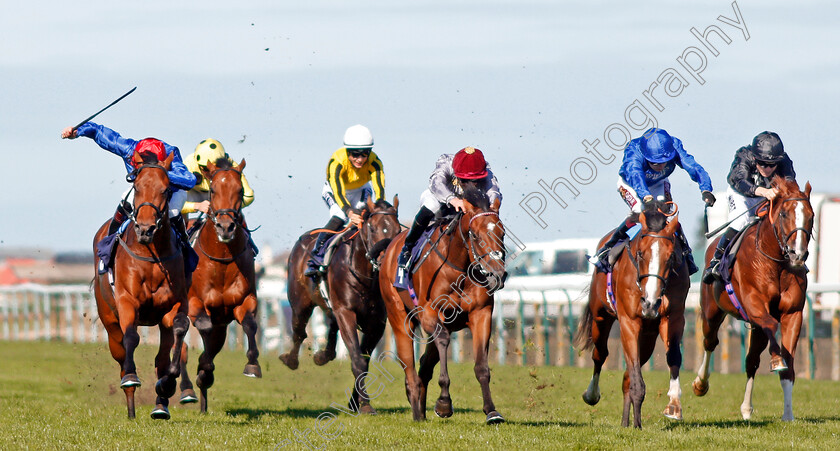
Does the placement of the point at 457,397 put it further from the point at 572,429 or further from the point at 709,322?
the point at 572,429

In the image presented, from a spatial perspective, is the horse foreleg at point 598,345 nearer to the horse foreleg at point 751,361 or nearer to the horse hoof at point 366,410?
the horse foreleg at point 751,361

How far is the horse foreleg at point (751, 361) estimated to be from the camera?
11.2m

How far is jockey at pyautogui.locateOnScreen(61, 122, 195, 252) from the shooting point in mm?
9945

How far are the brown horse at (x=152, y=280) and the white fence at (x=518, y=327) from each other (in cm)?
479

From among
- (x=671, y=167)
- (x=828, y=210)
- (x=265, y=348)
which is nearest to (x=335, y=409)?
(x=671, y=167)

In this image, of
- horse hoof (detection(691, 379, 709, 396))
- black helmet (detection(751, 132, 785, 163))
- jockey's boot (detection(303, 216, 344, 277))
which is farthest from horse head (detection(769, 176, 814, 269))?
jockey's boot (detection(303, 216, 344, 277))

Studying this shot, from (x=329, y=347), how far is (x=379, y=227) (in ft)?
6.26

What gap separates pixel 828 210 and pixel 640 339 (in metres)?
15.2

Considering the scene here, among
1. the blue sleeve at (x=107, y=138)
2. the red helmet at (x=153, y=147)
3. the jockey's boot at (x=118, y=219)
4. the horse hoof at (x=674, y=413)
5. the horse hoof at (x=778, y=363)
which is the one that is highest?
the blue sleeve at (x=107, y=138)

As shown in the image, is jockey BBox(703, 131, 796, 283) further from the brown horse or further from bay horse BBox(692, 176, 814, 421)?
the brown horse

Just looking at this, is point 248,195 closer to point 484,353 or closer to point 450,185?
point 450,185

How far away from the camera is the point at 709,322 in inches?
471

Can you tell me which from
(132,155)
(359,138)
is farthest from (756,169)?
(132,155)

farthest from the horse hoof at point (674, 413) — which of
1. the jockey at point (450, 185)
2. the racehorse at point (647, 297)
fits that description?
the jockey at point (450, 185)
